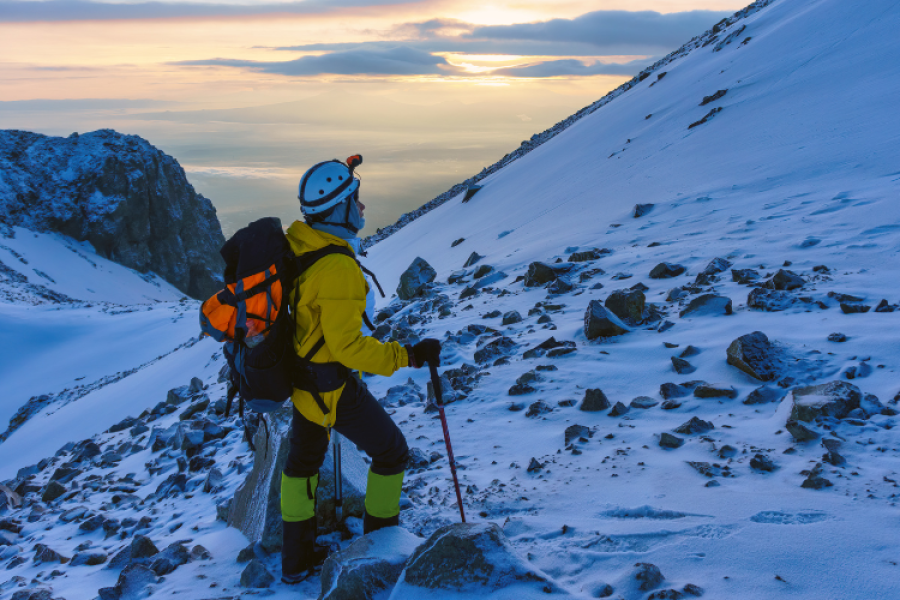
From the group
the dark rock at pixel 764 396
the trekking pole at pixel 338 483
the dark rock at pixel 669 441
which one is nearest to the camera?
the trekking pole at pixel 338 483

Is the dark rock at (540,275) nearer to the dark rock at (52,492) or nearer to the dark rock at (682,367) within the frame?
the dark rock at (682,367)

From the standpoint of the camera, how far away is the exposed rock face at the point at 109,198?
217 ft

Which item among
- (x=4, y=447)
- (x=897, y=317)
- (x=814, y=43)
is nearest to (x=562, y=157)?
(x=814, y=43)

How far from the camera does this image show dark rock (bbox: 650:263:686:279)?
23.8 ft

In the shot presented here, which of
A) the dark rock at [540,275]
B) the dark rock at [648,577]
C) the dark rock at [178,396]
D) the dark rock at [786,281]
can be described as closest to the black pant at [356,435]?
the dark rock at [648,577]

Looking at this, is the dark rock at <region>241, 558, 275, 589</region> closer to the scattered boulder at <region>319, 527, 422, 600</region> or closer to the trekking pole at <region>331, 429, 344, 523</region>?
the trekking pole at <region>331, 429, 344, 523</region>

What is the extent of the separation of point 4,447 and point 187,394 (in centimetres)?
668

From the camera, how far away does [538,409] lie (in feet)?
16.9

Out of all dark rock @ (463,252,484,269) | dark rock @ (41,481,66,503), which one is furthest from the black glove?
dark rock @ (463,252,484,269)

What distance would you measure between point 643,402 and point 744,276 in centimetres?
261

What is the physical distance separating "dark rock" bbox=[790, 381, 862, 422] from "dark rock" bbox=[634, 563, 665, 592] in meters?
1.82

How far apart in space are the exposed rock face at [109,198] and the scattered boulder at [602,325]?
75368 millimetres

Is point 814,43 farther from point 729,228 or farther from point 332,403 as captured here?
point 332,403

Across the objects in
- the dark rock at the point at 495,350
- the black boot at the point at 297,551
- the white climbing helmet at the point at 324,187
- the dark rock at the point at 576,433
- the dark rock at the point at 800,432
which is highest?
the white climbing helmet at the point at 324,187
